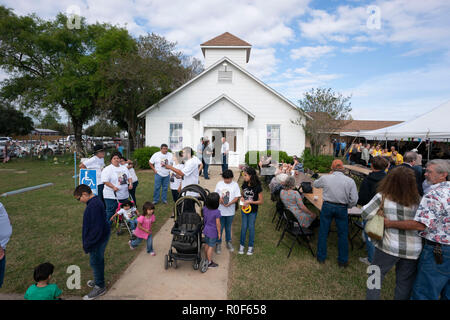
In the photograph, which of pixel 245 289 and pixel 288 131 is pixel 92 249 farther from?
pixel 288 131

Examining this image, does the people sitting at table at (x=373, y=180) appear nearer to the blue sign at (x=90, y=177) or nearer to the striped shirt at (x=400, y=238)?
the striped shirt at (x=400, y=238)

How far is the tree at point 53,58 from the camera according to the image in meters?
19.7

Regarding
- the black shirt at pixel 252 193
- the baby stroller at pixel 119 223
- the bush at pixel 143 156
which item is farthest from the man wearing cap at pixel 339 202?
the bush at pixel 143 156

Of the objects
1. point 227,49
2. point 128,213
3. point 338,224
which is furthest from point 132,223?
point 227,49

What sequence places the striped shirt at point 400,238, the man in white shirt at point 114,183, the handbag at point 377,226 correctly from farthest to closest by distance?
the man in white shirt at point 114,183
the handbag at point 377,226
the striped shirt at point 400,238

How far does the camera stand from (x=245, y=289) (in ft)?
12.5

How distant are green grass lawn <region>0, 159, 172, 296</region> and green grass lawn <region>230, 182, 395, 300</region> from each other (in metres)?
2.23

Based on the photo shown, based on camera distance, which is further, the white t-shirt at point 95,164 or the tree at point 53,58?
the tree at point 53,58

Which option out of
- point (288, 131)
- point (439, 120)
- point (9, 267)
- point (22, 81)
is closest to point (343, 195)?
point (9, 267)

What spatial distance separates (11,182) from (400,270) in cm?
1584

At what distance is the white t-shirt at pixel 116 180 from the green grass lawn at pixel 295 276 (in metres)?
3.02

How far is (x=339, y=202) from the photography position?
14.0ft

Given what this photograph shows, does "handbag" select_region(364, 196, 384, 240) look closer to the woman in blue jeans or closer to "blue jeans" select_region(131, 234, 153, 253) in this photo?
the woman in blue jeans

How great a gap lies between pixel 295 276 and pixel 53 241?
17.6 ft
